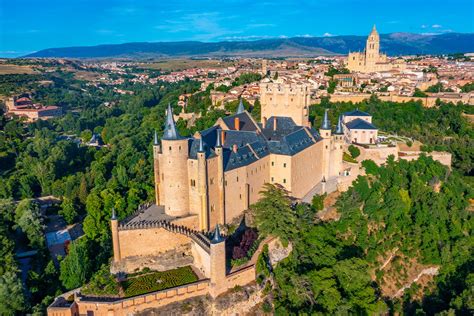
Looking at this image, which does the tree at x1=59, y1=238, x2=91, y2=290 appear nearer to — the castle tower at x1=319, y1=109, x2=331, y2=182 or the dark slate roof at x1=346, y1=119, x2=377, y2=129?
the castle tower at x1=319, y1=109, x2=331, y2=182

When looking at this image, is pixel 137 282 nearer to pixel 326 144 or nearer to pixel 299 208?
pixel 299 208

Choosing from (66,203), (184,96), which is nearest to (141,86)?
(184,96)

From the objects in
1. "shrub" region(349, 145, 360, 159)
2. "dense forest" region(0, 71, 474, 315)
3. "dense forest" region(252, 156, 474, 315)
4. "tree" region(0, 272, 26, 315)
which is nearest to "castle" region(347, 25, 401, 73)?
"dense forest" region(0, 71, 474, 315)

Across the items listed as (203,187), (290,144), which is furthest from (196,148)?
(290,144)

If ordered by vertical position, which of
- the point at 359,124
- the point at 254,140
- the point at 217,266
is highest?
the point at 254,140

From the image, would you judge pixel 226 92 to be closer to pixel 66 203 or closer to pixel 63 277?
pixel 66 203

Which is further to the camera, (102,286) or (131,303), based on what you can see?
(102,286)

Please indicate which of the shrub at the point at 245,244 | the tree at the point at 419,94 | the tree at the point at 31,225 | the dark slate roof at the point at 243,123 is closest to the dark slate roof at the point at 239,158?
the dark slate roof at the point at 243,123
